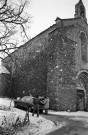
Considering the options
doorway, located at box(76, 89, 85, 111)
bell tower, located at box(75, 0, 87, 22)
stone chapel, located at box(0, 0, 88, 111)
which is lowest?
doorway, located at box(76, 89, 85, 111)

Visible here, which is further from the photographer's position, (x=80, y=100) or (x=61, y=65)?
(x=80, y=100)

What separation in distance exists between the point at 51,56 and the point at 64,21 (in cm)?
536

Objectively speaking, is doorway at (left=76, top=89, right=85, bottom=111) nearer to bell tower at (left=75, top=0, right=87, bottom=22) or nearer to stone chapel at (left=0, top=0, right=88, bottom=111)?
stone chapel at (left=0, top=0, right=88, bottom=111)

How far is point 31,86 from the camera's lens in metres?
22.5

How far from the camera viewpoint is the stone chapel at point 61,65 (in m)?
18.5

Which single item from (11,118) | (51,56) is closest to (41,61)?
(51,56)

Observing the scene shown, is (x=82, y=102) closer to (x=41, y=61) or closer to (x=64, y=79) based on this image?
(x=64, y=79)

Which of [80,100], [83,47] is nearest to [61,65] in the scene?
[80,100]

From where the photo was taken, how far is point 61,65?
18.9 meters

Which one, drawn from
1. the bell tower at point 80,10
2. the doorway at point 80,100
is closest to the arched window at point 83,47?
the bell tower at point 80,10

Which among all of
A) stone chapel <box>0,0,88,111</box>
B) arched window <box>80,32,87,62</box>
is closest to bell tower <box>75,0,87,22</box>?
stone chapel <box>0,0,88,111</box>

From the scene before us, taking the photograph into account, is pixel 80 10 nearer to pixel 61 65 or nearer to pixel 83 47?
pixel 83 47

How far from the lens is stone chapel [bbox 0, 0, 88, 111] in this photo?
60.8ft

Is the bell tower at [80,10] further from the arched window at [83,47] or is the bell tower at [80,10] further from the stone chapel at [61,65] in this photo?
the arched window at [83,47]
